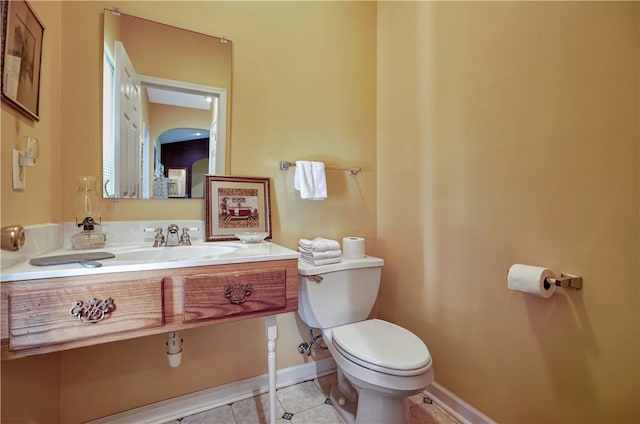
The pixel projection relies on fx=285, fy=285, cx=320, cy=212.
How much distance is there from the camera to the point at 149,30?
53.2 inches

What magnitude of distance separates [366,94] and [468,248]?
→ 1176 millimetres

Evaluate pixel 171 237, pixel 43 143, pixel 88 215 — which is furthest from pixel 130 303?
pixel 43 143

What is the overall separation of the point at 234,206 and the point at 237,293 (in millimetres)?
597

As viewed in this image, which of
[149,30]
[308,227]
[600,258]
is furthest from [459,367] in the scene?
[149,30]

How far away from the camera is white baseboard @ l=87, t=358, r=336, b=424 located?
4.34ft

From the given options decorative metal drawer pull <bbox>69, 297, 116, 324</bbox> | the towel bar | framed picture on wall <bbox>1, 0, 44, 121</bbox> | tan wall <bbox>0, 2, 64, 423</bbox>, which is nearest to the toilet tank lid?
the towel bar

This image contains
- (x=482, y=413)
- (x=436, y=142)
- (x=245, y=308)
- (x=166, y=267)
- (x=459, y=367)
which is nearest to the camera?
(x=166, y=267)

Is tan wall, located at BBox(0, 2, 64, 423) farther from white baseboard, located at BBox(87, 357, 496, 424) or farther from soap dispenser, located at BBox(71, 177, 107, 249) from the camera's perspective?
white baseboard, located at BBox(87, 357, 496, 424)

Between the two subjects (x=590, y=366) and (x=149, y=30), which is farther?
(x=149, y=30)

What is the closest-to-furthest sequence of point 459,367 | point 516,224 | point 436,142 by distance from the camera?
point 516,224, point 459,367, point 436,142

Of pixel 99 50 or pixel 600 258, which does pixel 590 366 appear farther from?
pixel 99 50

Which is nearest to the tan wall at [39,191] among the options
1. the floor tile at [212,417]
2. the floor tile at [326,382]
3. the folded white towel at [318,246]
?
the floor tile at [212,417]

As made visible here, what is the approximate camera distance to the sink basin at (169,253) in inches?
45.3

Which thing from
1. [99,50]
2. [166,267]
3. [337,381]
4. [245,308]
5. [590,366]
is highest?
[99,50]
